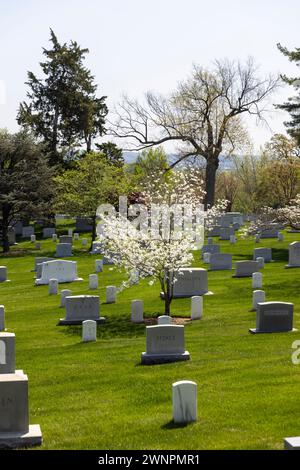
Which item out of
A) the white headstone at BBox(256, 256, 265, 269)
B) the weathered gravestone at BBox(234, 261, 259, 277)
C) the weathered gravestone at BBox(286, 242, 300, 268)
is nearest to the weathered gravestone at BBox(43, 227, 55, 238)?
the white headstone at BBox(256, 256, 265, 269)

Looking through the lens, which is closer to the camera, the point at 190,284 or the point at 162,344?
the point at 162,344

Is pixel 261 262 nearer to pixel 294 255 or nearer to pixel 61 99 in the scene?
pixel 294 255

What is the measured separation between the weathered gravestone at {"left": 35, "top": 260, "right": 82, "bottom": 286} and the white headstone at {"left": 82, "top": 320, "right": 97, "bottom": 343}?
46.4 ft

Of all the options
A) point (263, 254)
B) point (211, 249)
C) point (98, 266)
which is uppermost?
point (211, 249)

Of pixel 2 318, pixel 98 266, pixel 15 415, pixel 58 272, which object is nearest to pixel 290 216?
pixel 98 266

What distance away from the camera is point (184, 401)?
11.5 m

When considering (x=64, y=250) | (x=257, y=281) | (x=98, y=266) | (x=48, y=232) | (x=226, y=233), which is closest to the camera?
(x=257, y=281)

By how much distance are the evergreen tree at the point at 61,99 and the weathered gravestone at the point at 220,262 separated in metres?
35.9

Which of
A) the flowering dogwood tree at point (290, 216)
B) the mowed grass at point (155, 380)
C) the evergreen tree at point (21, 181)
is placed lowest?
the mowed grass at point (155, 380)

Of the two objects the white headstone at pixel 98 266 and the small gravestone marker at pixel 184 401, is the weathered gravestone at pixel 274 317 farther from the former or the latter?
the white headstone at pixel 98 266

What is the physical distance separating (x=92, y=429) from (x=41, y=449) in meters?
1.13

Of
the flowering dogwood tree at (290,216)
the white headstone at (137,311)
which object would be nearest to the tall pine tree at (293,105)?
the flowering dogwood tree at (290,216)

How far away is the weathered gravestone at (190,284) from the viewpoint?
27484mm

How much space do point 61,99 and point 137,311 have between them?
48.5 meters
